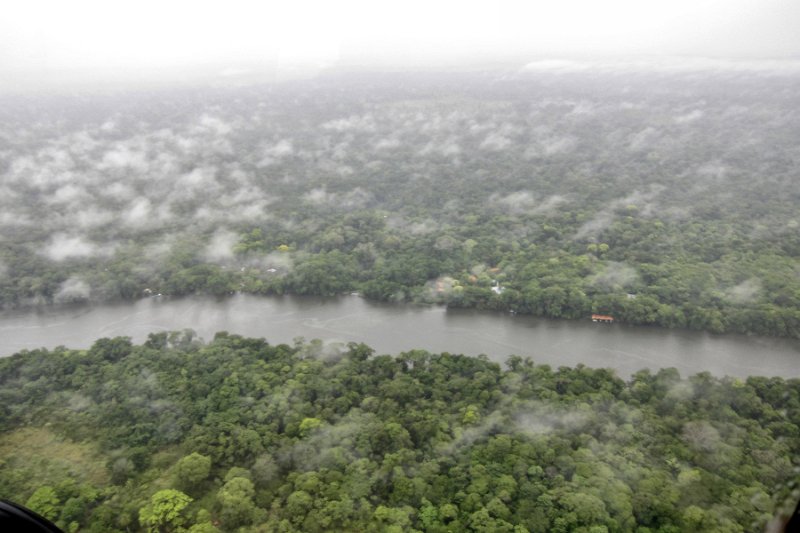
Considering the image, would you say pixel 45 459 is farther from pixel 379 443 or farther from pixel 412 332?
pixel 412 332

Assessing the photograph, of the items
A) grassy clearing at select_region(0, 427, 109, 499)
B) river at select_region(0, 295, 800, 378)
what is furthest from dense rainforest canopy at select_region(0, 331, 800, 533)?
river at select_region(0, 295, 800, 378)

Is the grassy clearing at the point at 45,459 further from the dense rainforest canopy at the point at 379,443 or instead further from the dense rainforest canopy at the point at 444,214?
the dense rainforest canopy at the point at 444,214

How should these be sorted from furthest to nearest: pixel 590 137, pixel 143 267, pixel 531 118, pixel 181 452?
pixel 531 118
pixel 590 137
pixel 143 267
pixel 181 452

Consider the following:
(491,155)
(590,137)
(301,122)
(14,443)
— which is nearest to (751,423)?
(14,443)

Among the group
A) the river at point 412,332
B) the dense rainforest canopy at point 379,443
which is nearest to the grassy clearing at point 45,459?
the dense rainforest canopy at point 379,443

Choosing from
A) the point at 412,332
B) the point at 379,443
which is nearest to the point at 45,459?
the point at 379,443

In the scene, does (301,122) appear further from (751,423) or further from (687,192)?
(751,423)

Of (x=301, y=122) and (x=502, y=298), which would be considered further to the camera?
(x=301, y=122)
